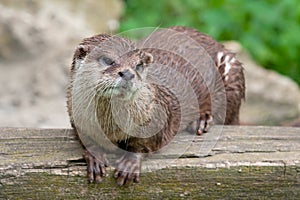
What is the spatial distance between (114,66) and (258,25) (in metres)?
3.72

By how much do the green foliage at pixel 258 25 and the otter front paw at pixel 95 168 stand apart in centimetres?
322

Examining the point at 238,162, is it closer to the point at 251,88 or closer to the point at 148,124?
the point at 148,124

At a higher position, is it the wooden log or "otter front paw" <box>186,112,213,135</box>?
"otter front paw" <box>186,112,213,135</box>

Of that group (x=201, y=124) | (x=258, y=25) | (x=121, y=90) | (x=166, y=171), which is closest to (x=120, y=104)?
(x=121, y=90)

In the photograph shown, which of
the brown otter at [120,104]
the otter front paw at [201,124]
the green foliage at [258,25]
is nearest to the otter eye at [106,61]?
the brown otter at [120,104]

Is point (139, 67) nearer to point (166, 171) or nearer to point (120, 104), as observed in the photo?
point (120, 104)

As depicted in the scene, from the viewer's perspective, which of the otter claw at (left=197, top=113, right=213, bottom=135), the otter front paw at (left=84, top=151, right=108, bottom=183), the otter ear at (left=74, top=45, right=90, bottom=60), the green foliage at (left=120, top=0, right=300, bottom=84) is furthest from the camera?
the green foliage at (left=120, top=0, right=300, bottom=84)

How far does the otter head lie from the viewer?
7.29 feet

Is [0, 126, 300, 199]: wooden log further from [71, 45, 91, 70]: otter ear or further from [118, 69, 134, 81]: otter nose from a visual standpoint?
[118, 69, 134, 81]: otter nose

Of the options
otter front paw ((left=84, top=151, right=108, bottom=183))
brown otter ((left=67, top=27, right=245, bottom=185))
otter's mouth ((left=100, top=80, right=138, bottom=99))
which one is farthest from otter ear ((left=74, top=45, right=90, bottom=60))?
otter front paw ((left=84, top=151, right=108, bottom=183))

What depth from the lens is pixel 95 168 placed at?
248 centimetres

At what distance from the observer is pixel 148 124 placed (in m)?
2.57

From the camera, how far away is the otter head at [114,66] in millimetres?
2221

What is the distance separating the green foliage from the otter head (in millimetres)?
3306
